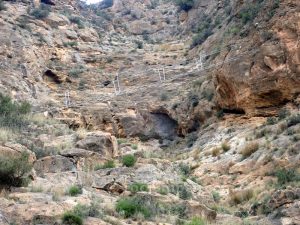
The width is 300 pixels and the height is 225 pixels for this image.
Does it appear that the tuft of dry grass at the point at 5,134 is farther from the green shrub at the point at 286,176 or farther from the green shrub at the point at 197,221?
the green shrub at the point at 286,176

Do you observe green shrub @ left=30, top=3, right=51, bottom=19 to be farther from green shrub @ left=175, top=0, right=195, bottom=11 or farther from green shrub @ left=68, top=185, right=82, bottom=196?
green shrub @ left=68, top=185, right=82, bottom=196

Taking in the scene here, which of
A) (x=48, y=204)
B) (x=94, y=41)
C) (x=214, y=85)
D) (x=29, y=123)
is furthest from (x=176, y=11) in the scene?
(x=48, y=204)

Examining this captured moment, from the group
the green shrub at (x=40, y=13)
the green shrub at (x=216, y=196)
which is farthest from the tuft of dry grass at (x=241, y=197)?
the green shrub at (x=40, y=13)

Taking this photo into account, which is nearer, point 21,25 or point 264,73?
point 264,73

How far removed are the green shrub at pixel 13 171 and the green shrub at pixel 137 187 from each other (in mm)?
2716

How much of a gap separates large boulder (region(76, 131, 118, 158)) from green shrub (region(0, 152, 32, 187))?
5014mm

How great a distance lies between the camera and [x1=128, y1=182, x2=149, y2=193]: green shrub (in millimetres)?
12780

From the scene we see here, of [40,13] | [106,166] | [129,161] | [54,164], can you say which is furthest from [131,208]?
[40,13]

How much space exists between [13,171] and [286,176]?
26.4 ft

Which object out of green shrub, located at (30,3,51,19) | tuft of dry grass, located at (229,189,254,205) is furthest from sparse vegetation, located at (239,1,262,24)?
green shrub, located at (30,3,51,19)

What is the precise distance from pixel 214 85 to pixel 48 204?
16.0m

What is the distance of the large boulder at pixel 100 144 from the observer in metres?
16.5

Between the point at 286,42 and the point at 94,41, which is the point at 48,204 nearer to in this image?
the point at 286,42

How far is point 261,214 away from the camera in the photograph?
12484 millimetres
